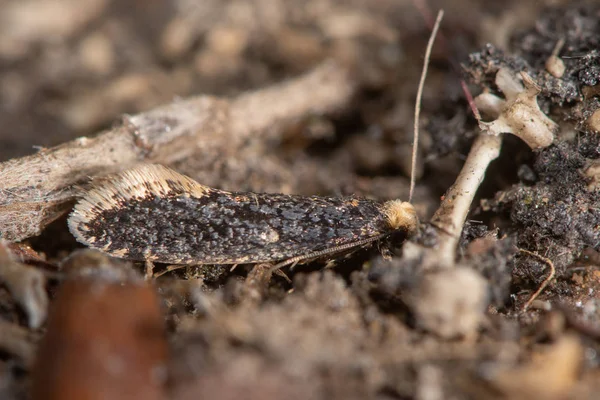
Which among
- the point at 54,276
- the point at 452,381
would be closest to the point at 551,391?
the point at 452,381

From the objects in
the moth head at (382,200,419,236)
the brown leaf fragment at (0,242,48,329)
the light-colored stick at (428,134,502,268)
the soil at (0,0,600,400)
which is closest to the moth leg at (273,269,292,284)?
the soil at (0,0,600,400)

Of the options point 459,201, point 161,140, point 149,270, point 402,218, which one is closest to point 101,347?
point 149,270

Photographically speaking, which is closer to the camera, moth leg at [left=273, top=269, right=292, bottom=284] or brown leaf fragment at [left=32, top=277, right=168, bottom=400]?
brown leaf fragment at [left=32, top=277, right=168, bottom=400]

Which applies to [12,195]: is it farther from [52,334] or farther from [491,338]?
[491,338]

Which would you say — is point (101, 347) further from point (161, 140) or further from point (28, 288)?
point (161, 140)

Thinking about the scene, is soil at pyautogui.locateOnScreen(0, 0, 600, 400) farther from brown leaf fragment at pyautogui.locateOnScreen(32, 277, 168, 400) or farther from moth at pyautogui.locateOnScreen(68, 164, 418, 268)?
moth at pyautogui.locateOnScreen(68, 164, 418, 268)
